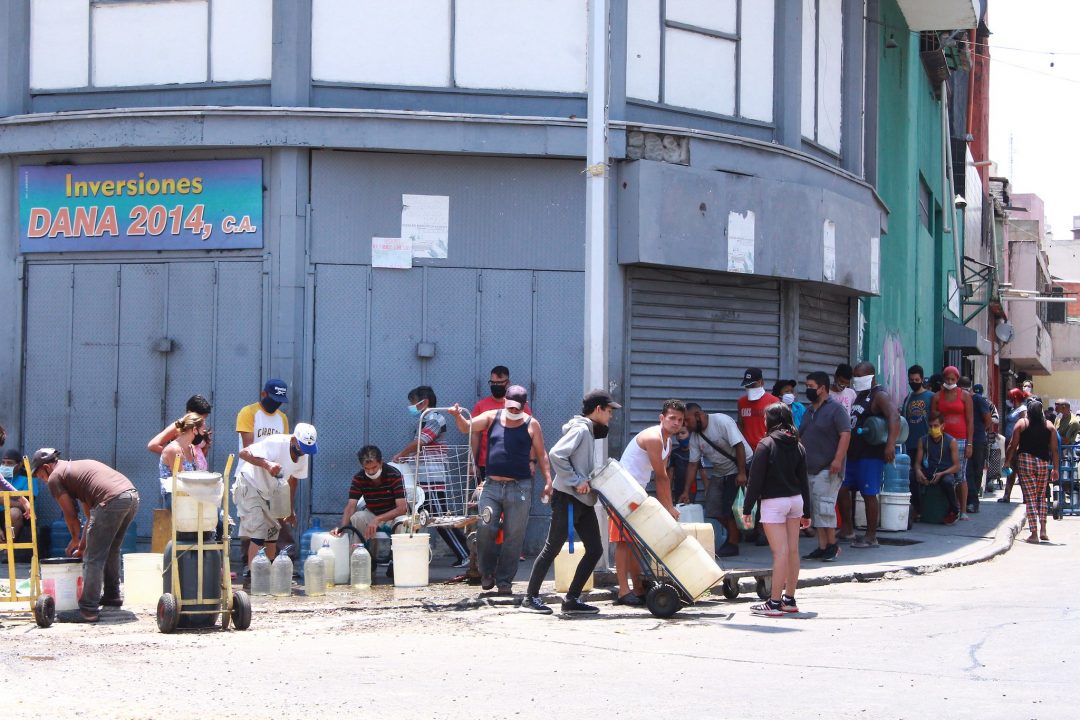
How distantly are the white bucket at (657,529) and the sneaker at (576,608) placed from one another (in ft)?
2.35

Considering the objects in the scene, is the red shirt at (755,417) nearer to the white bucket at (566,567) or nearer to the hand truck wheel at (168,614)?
the white bucket at (566,567)

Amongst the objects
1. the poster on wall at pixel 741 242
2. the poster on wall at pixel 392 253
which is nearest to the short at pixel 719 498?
the poster on wall at pixel 741 242

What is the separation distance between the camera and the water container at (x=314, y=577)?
455 inches

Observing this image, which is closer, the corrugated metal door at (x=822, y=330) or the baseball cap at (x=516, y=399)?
the baseball cap at (x=516, y=399)

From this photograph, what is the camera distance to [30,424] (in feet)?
47.9

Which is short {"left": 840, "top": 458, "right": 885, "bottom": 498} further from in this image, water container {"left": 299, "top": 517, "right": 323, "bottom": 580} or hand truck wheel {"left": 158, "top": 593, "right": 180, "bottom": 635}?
hand truck wheel {"left": 158, "top": 593, "right": 180, "bottom": 635}

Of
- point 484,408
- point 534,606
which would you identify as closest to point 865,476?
point 484,408

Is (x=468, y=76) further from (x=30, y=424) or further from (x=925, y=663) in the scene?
(x=925, y=663)

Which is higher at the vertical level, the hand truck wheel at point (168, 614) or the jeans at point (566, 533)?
the jeans at point (566, 533)

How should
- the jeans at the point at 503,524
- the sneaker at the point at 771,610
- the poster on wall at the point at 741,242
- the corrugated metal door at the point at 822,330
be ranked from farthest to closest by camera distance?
the corrugated metal door at the point at 822,330, the poster on wall at the point at 741,242, the jeans at the point at 503,524, the sneaker at the point at 771,610

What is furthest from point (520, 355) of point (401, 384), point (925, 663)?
point (925, 663)

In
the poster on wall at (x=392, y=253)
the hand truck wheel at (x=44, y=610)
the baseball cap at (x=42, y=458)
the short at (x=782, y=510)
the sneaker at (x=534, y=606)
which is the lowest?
the sneaker at (x=534, y=606)

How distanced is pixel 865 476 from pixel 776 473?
470 cm

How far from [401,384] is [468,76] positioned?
3.40 metres
